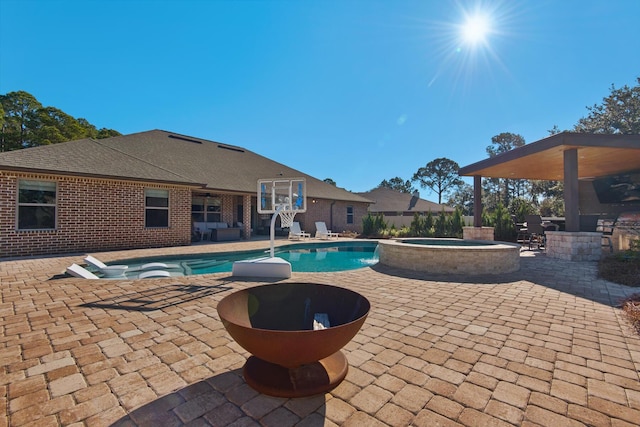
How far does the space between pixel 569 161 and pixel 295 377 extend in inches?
406

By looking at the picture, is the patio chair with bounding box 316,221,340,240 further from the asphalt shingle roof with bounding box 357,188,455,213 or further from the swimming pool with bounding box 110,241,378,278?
the asphalt shingle roof with bounding box 357,188,455,213

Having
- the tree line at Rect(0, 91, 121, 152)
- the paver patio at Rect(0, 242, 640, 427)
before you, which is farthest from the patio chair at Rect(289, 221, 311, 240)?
the tree line at Rect(0, 91, 121, 152)

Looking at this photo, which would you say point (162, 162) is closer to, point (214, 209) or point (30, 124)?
point (214, 209)

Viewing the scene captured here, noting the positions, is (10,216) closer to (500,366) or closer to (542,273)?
(500,366)

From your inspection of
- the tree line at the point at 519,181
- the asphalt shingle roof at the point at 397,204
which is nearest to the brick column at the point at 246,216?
the tree line at the point at 519,181

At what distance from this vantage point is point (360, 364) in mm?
2523

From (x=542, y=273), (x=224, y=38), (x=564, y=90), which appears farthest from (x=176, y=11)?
(x=564, y=90)

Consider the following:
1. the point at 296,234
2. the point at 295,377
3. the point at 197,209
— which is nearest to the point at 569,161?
the point at 295,377

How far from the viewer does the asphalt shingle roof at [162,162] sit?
30.6 ft

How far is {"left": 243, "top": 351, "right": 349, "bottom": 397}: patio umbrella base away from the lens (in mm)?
2033

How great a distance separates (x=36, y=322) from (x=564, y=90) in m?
20.3

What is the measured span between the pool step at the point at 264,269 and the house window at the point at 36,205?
767cm

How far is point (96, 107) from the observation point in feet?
71.6

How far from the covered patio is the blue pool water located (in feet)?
18.9
